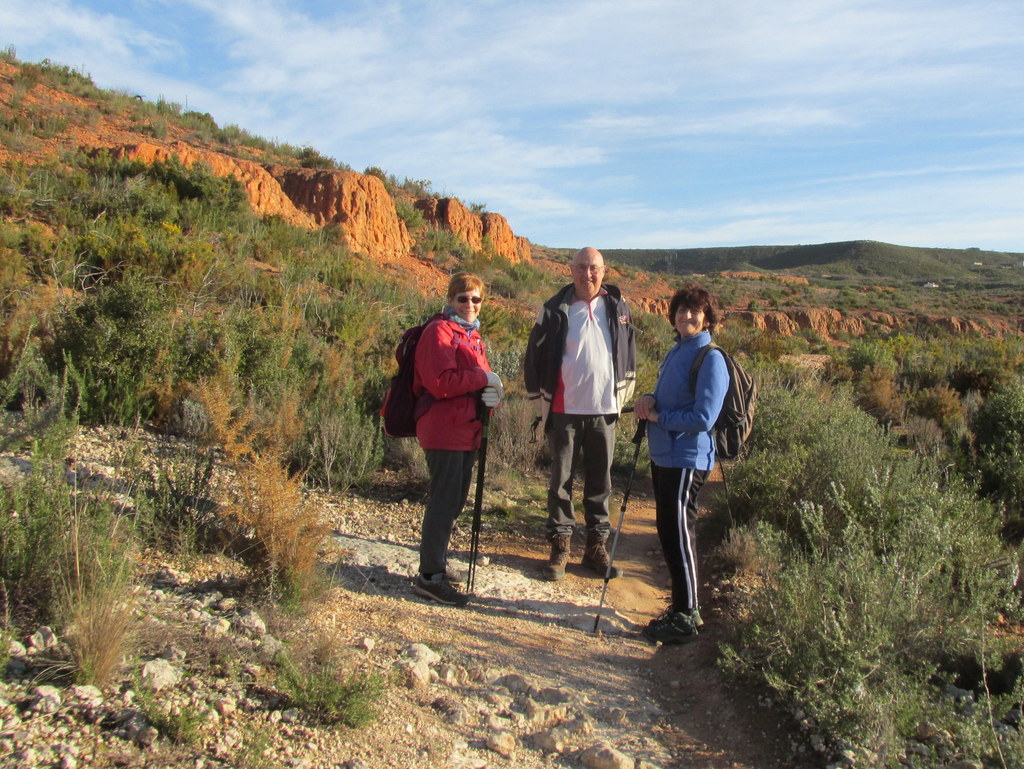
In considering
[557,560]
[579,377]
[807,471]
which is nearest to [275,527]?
[557,560]

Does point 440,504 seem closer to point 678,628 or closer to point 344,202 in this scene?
point 678,628

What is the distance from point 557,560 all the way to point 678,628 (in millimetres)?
978

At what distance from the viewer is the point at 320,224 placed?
63.5ft

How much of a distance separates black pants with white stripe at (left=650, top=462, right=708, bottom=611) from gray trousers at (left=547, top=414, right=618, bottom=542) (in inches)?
27.3

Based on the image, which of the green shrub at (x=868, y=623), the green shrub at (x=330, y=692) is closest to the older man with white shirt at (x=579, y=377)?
the green shrub at (x=868, y=623)

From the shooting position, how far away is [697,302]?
3.68m

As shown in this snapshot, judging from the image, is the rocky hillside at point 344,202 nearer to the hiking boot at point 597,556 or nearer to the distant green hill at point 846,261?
the hiking boot at point 597,556

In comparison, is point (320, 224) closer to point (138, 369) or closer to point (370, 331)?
point (370, 331)

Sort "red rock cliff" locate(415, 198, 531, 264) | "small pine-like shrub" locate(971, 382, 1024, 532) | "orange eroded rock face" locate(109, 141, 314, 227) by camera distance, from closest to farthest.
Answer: "small pine-like shrub" locate(971, 382, 1024, 532), "orange eroded rock face" locate(109, 141, 314, 227), "red rock cliff" locate(415, 198, 531, 264)

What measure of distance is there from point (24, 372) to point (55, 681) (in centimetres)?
327

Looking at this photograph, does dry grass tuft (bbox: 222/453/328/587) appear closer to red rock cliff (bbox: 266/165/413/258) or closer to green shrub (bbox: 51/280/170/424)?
green shrub (bbox: 51/280/170/424)

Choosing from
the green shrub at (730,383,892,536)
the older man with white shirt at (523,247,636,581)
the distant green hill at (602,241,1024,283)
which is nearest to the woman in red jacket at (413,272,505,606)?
the older man with white shirt at (523,247,636,581)

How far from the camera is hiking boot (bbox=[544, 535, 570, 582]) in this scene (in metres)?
4.36

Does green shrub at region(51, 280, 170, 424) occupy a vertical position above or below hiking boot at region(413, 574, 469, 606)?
above
